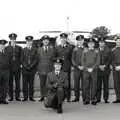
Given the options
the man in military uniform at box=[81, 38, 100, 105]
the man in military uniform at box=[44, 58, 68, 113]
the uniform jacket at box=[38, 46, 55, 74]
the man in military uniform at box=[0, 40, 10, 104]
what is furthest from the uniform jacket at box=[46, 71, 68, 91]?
the man in military uniform at box=[0, 40, 10, 104]

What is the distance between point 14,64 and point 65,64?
1376 millimetres

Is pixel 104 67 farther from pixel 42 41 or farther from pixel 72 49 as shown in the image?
pixel 42 41

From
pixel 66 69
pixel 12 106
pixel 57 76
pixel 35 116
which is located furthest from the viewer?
pixel 66 69

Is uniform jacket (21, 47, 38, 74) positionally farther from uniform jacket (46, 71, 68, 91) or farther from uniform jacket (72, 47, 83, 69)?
uniform jacket (46, 71, 68, 91)

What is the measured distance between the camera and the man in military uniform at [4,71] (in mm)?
8648

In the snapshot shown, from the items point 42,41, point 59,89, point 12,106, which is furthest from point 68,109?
point 42,41

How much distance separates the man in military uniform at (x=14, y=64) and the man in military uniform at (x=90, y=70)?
1.76 metres

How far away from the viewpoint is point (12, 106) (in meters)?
8.28

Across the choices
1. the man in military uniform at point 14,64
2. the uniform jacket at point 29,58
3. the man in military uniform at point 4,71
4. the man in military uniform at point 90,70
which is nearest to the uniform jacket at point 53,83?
the man in military uniform at point 90,70

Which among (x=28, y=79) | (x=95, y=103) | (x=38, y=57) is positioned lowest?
(x=95, y=103)

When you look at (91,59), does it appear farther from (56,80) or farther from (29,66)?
(29,66)

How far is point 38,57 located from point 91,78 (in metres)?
1.55

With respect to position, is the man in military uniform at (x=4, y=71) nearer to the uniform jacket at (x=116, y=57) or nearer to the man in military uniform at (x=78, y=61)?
the man in military uniform at (x=78, y=61)

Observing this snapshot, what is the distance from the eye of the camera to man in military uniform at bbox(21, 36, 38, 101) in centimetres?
894
